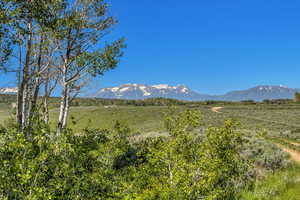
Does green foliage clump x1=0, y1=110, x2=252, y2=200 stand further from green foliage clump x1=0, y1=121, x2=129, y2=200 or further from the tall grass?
the tall grass

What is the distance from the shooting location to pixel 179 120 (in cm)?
1100

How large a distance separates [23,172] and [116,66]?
14.3 m

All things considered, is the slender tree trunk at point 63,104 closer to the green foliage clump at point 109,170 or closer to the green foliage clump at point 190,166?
the green foliage clump at point 109,170

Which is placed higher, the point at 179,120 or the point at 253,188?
the point at 179,120

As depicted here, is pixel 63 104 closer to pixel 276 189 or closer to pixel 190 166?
pixel 190 166

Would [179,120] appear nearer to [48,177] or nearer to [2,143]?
[48,177]

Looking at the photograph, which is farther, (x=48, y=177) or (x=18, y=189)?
(x=48, y=177)

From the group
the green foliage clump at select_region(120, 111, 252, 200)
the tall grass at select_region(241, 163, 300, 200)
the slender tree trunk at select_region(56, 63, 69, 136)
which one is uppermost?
the slender tree trunk at select_region(56, 63, 69, 136)

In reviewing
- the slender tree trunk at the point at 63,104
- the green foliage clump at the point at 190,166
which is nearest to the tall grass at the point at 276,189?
the green foliage clump at the point at 190,166

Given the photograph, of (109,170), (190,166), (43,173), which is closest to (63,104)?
(109,170)

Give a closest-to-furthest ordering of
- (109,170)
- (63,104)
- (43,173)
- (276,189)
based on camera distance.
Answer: (43,173)
(109,170)
(276,189)
(63,104)

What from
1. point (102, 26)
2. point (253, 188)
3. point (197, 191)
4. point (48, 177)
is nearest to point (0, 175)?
point (48, 177)

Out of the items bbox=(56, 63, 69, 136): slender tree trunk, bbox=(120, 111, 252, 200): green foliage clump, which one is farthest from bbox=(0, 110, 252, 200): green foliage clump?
bbox=(56, 63, 69, 136): slender tree trunk

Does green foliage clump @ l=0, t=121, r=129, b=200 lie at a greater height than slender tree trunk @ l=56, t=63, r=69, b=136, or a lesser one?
lesser
